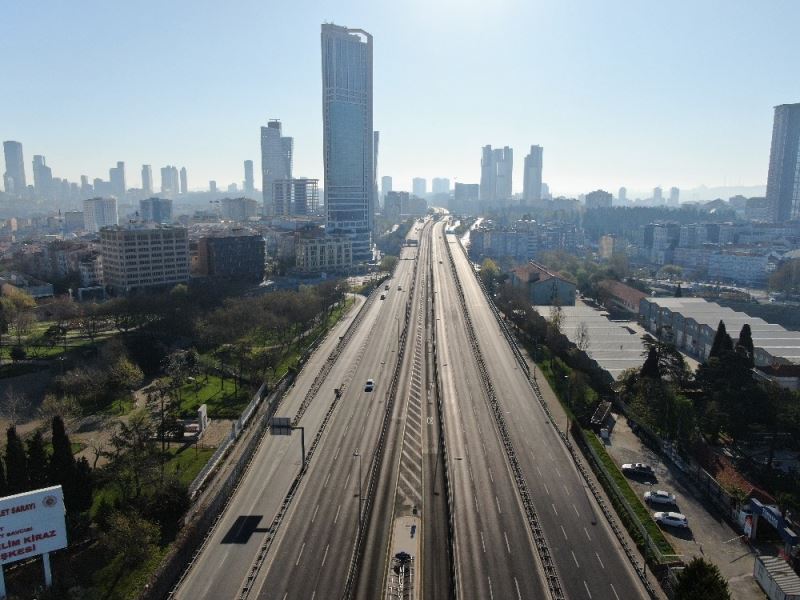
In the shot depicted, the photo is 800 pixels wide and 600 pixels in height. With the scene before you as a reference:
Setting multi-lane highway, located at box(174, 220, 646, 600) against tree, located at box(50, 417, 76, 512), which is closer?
multi-lane highway, located at box(174, 220, 646, 600)

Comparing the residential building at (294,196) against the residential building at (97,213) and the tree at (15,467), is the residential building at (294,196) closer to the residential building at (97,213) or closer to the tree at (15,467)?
the residential building at (97,213)

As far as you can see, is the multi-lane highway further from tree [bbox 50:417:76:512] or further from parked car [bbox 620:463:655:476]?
tree [bbox 50:417:76:512]

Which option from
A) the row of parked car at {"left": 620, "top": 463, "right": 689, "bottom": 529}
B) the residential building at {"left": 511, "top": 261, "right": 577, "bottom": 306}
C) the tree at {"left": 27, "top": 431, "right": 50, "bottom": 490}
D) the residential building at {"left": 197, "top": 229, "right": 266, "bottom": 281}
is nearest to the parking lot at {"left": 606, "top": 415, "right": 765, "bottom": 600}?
the row of parked car at {"left": 620, "top": 463, "right": 689, "bottom": 529}

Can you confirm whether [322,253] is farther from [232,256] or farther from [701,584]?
[701,584]

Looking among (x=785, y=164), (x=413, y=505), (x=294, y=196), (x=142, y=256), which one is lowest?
(x=413, y=505)

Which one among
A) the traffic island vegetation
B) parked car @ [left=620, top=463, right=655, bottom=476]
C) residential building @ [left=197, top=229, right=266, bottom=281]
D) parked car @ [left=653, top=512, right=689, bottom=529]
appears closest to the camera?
the traffic island vegetation

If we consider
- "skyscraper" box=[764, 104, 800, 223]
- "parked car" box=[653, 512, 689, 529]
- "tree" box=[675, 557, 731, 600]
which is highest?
"skyscraper" box=[764, 104, 800, 223]

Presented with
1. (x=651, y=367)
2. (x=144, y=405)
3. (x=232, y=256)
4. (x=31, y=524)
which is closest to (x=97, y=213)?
(x=232, y=256)
